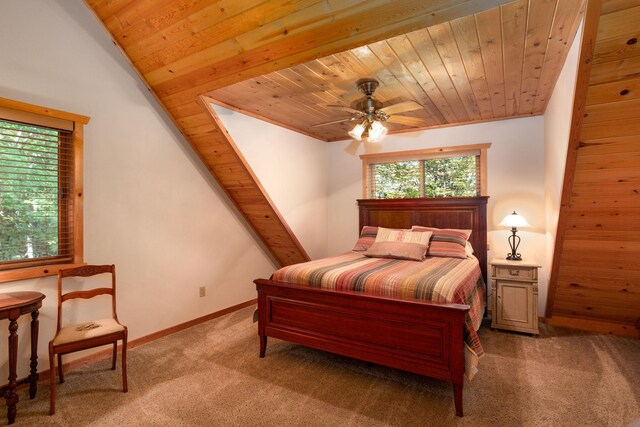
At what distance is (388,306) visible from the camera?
7.35 ft

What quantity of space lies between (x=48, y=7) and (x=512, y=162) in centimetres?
450

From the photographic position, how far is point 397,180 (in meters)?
4.52

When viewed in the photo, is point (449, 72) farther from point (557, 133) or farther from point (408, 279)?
point (408, 279)

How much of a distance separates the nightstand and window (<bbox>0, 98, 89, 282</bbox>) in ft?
12.2

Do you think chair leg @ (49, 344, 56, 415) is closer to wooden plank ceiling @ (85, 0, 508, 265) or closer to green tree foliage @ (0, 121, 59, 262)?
green tree foliage @ (0, 121, 59, 262)

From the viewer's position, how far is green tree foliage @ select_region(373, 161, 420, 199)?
4.40 meters

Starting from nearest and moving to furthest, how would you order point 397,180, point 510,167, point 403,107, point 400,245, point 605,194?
1. point 605,194
2. point 403,107
3. point 400,245
4. point 510,167
5. point 397,180

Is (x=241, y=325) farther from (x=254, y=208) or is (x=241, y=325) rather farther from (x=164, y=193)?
(x=164, y=193)

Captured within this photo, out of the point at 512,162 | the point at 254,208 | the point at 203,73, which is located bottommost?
the point at 254,208

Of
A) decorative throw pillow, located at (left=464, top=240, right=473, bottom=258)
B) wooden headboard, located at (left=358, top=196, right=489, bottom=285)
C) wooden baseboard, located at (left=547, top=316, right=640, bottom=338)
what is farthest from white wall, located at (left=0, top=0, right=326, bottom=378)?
wooden baseboard, located at (left=547, top=316, right=640, bottom=338)

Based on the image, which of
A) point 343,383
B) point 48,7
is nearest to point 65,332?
point 343,383

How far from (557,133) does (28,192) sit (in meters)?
4.12

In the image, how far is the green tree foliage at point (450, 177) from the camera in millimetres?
4055

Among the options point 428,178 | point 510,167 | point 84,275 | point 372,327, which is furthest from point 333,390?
point 510,167
